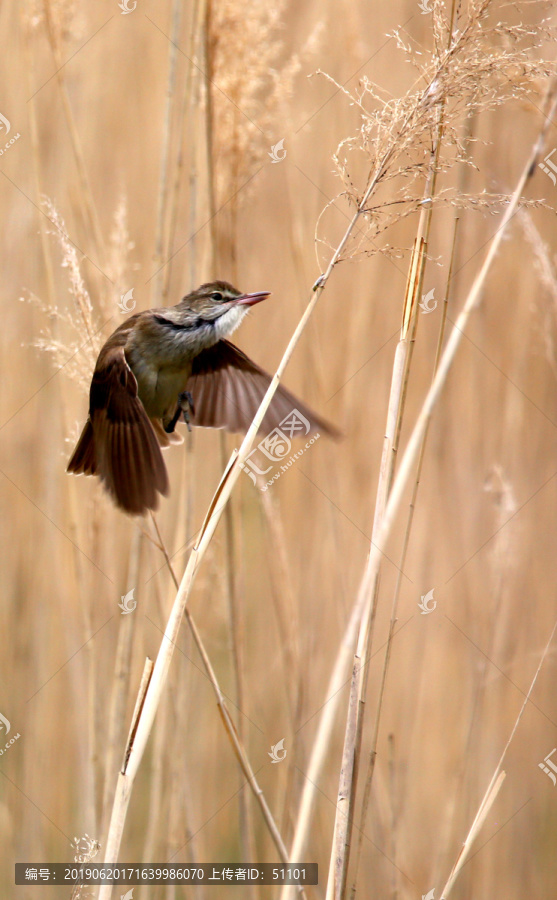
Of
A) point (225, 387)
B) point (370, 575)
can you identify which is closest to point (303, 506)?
point (225, 387)

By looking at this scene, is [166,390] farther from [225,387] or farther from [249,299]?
[249,299]

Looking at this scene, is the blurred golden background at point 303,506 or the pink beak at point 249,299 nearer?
the pink beak at point 249,299

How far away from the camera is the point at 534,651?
2.47 meters

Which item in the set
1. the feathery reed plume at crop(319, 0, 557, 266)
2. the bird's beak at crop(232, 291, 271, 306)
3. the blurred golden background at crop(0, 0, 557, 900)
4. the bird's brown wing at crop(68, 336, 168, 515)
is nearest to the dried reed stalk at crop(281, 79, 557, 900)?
the feathery reed plume at crop(319, 0, 557, 266)

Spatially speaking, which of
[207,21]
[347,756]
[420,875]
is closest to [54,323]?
[207,21]

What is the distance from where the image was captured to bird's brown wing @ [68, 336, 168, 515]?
5.45 feet

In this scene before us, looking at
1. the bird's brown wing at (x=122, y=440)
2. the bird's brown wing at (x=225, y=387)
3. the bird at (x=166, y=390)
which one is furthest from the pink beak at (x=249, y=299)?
the bird's brown wing at (x=122, y=440)

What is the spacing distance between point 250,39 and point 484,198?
926 mm

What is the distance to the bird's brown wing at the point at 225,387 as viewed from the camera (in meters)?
2.15

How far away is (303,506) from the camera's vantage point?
2.68m

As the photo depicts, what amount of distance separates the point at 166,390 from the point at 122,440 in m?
0.33

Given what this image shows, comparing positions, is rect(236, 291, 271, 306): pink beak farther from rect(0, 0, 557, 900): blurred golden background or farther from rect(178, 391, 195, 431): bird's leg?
rect(178, 391, 195, 431): bird's leg

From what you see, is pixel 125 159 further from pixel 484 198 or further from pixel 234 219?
pixel 484 198

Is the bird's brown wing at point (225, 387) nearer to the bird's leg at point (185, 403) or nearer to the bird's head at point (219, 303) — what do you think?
the bird's leg at point (185, 403)
